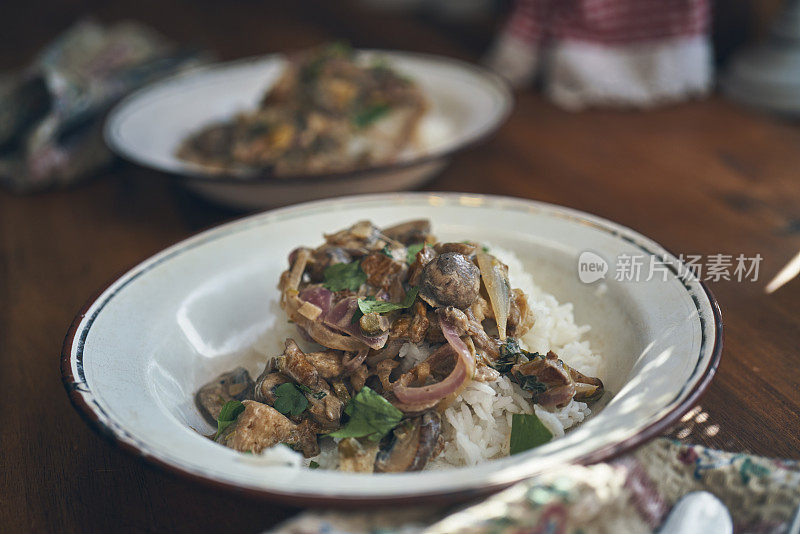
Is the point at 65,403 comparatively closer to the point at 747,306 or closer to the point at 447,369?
the point at 447,369

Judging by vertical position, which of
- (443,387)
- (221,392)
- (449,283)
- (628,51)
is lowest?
(628,51)

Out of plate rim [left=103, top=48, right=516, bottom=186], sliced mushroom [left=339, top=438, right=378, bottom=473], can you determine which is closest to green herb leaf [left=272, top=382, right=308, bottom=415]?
sliced mushroom [left=339, top=438, right=378, bottom=473]

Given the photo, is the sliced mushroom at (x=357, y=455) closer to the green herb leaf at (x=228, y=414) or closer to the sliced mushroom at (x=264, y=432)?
the sliced mushroom at (x=264, y=432)

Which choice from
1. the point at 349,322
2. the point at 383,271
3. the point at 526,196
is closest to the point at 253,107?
the point at 526,196

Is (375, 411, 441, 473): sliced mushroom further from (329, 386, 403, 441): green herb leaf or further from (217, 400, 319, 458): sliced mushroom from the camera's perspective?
(217, 400, 319, 458): sliced mushroom

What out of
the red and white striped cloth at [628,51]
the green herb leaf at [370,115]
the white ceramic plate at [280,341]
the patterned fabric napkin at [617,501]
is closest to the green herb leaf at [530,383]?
the white ceramic plate at [280,341]

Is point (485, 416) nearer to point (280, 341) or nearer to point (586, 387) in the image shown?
point (586, 387)
